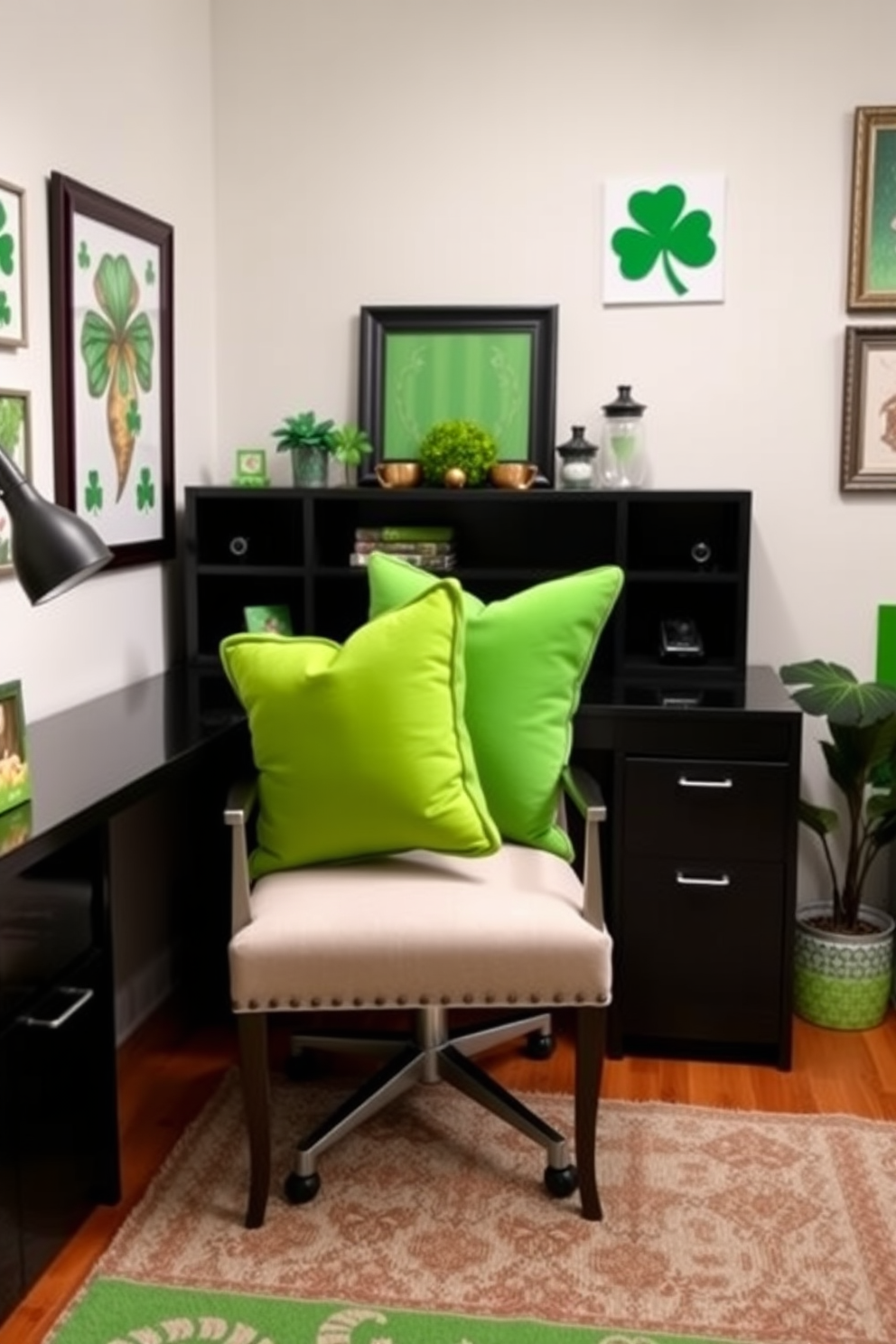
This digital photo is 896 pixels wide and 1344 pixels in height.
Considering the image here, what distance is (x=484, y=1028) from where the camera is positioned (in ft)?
8.53

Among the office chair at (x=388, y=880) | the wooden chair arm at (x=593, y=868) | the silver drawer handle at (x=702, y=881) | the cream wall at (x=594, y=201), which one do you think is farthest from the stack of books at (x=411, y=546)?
the wooden chair arm at (x=593, y=868)

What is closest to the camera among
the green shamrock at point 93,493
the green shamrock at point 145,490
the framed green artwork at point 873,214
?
the green shamrock at point 93,493

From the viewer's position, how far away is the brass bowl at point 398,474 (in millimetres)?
3080

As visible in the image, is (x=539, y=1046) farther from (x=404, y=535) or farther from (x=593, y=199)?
(x=593, y=199)

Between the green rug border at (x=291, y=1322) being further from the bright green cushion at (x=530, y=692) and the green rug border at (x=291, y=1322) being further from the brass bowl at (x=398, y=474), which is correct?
the brass bowl at (x=398, y=474)

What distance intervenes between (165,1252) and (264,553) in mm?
1726

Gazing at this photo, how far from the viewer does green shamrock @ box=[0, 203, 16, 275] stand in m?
2.25

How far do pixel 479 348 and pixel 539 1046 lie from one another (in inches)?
64.7

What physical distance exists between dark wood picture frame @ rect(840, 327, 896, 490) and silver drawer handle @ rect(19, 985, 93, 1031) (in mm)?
2080

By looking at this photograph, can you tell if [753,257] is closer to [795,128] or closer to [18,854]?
[795,128]

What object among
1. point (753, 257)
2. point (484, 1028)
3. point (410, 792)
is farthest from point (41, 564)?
point (753, 257)

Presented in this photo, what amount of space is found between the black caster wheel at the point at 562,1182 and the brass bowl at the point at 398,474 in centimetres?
155

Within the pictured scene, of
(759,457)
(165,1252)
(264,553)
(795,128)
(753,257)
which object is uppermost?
(795,128)

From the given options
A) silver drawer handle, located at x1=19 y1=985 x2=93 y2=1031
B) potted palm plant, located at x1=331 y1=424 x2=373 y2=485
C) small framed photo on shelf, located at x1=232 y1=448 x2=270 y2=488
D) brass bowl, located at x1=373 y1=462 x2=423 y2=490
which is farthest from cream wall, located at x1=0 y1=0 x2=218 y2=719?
silver drawer handle, located at x1=19 y1=985 x2=93 y2=1031
